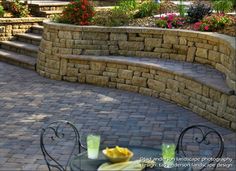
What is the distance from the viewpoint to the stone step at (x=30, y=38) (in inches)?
453

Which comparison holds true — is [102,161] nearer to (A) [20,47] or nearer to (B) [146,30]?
(B) [146,30]

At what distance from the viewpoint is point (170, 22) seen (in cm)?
946

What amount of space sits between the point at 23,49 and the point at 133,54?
11.1 feet

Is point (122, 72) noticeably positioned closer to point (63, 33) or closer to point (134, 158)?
point (63, 33)

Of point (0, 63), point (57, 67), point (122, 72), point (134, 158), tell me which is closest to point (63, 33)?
point (57, 67)

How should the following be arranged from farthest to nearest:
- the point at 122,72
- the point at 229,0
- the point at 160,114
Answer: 1. the point at 229,0
2. the point at 122,72
3. the point at 160,114

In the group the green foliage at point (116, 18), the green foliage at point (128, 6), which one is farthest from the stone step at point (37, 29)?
the green foliage at point (116, 18)

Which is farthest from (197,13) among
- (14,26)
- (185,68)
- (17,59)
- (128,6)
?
(14,26)

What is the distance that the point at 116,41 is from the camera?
30.7 ft

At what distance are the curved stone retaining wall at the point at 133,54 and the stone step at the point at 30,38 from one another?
134 centimetres

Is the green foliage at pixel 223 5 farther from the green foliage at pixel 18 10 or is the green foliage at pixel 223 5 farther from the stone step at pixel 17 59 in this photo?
the green foliage at pixel 18 10

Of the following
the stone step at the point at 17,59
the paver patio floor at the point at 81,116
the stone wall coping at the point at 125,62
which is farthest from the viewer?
Result: the stone step at the point at 17,59

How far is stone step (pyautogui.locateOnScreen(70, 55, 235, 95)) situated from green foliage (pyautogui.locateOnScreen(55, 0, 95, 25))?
0.85m

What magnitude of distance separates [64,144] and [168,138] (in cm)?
140
